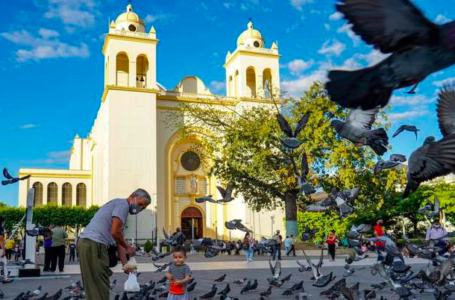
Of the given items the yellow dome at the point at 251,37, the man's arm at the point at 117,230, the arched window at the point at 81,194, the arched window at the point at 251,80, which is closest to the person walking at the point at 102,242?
the man's arm at the point at 117,230

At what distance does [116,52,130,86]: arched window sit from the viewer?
49.3 meters

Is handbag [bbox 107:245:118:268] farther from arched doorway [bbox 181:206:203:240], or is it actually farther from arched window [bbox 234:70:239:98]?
arched window [bbox 234:70:239:98]

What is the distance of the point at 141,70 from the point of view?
49.8 m

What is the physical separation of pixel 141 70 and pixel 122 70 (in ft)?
6.34

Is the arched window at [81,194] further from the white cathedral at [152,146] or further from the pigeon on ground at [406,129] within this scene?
the pigeon on ground at [406,129]

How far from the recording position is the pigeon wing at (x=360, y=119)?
5750mm

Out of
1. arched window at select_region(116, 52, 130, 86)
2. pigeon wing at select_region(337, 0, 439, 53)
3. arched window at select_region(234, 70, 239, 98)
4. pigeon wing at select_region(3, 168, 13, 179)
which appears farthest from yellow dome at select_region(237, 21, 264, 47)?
pigeon wing at select_region(337, 0, 439, 53)

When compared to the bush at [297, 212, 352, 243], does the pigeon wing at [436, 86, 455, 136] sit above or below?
above

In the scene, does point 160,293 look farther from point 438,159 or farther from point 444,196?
point 444,196

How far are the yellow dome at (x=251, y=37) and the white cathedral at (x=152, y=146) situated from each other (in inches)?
4.7

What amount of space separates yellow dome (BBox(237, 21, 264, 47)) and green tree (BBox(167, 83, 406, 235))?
24185 mm

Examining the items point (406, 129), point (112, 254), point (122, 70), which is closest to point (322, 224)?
point (122, 70)

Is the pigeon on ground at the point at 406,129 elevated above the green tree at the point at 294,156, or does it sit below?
below

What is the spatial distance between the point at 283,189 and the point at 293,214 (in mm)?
1756
